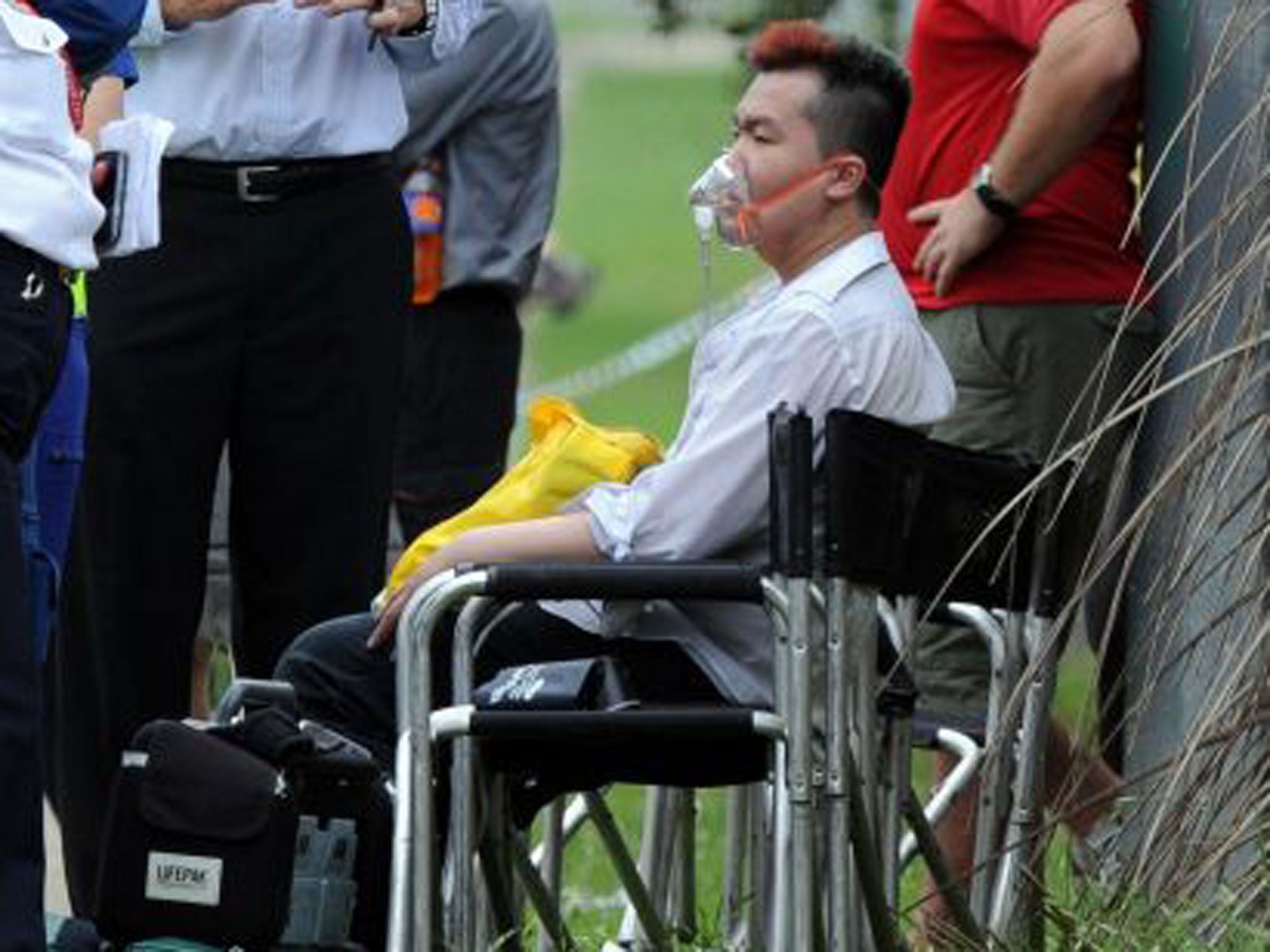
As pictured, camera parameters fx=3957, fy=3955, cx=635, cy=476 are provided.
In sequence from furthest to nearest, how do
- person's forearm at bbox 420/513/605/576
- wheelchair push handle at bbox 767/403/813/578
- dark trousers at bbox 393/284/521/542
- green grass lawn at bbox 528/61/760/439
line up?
green grass lawn at bbox 528/61/760/439, dark trousers at bbox 393/284/521/542, person's forearm at bbox 420/513/605/576, wheelchair push handle at bbox 767/403/813/578

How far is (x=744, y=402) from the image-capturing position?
17.6ft

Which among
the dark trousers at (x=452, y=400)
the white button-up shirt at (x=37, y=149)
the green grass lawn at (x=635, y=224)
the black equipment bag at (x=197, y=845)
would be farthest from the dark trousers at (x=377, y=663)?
the green grass lawn at (x=635, y=224)

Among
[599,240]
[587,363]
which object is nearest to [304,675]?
[587,363]

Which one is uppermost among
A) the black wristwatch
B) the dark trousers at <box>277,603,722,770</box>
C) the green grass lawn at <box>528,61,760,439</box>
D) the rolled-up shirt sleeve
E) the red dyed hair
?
the red dyed hair

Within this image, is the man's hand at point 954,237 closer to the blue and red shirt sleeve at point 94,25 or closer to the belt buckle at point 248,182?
the belt buckle at point 248,182

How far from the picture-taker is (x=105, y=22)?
5.30 meters

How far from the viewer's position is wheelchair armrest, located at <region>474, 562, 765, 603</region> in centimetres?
496

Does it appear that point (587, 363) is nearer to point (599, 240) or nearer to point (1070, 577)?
point (599, 240)

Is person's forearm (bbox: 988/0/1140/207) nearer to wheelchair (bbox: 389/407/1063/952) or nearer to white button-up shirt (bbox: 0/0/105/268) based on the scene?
wheelchair (bbox: 389/407/1063/952)

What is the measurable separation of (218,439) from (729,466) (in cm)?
133

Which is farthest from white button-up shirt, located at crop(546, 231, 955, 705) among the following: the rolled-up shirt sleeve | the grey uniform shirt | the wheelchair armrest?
the grey uniform shirt

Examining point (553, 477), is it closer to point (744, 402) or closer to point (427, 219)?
point (744, 402)

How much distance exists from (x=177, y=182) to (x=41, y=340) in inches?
51.3

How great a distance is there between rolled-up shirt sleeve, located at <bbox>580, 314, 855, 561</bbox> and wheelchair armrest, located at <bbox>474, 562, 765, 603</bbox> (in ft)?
1.29
